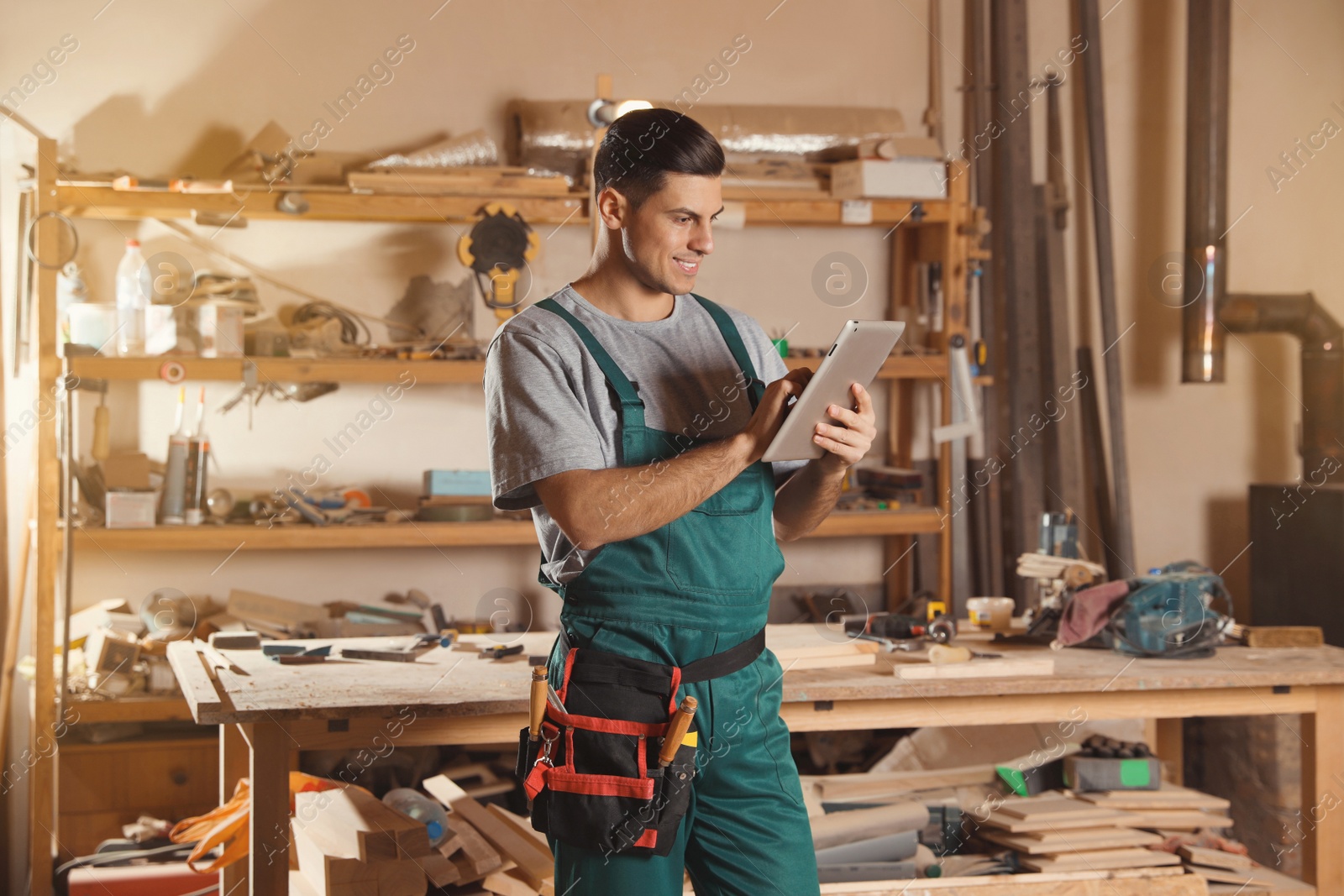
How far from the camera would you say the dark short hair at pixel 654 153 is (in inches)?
61.6

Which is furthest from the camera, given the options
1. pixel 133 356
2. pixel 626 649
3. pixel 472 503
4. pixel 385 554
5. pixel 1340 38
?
pixel 1340 38

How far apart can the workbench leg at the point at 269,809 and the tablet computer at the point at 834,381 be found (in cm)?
116

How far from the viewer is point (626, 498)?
4.84ft

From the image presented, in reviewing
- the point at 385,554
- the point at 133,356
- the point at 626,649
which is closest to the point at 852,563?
the point at 385,554

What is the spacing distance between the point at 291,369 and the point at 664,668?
2.31 meters

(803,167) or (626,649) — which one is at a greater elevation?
(803,167)

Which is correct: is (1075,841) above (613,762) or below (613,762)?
below

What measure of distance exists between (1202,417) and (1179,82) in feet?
4.23

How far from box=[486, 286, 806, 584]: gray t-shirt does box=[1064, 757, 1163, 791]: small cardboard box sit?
169 centimetres

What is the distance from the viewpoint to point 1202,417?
434 cm

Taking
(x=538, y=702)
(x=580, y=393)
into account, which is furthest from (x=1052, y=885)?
(x=580, y=393)

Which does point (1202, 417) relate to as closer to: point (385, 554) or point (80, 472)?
point (385, 554)

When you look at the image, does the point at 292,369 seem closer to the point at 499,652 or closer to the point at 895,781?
the point at 499,652

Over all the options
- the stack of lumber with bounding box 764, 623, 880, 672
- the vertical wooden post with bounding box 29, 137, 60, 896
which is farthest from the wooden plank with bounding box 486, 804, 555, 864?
the vertical wooden post with bounding box 29, 137, 60, 896
